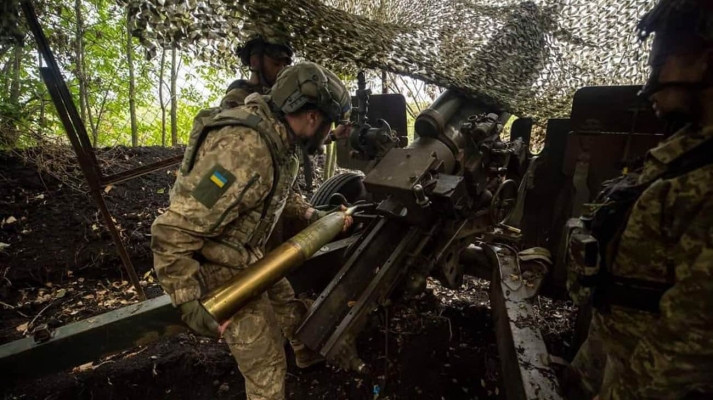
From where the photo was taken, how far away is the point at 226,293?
5.81 feet

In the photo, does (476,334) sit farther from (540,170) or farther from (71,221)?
(71,221)

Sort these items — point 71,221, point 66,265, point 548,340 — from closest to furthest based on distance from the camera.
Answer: point 548,340, point 66,265, point 71,221

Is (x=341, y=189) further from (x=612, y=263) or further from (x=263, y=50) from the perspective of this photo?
(x=612, y=263)

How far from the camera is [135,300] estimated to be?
3.84m

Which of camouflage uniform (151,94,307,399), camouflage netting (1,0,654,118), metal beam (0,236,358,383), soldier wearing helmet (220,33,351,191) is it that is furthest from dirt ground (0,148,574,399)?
soldier wearing helmet (220,33,351,191)

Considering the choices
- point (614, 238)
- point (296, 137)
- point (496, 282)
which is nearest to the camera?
point (614, 238)

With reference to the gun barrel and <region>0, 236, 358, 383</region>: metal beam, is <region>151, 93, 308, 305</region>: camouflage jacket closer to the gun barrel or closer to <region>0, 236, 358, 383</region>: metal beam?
the gun barrel

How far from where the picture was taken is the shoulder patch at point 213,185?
1721 mm

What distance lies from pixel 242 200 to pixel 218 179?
165 mm

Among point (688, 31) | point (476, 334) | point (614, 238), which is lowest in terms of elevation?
point (476, 334)

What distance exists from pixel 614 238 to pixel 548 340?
6.62 feet

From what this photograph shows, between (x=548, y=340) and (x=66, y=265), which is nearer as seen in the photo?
(x=548, y=340)

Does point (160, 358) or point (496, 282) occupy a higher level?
point (496, 282)

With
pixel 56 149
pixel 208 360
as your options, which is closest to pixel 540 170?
pixel 208 360
